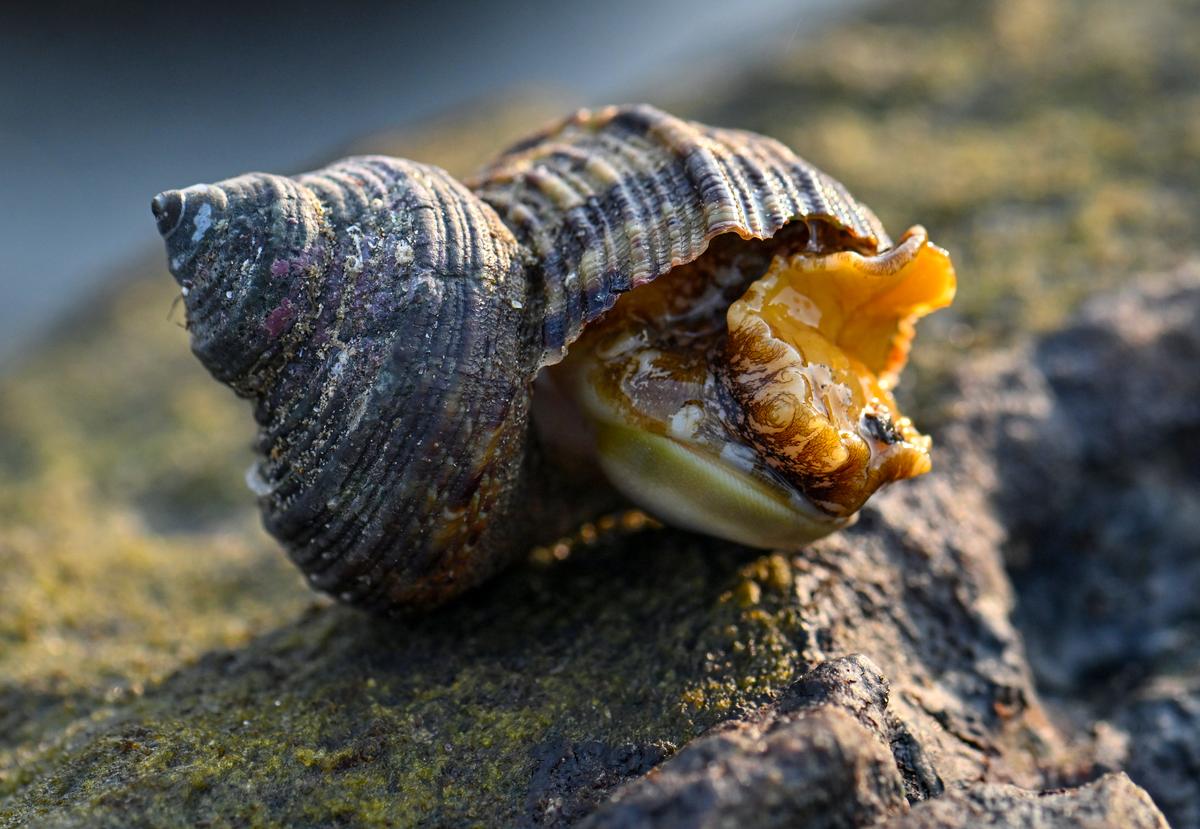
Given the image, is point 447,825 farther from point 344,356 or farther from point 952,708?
point 952,708

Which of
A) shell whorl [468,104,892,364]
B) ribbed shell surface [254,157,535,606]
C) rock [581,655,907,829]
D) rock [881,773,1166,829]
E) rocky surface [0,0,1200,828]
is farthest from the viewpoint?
shell whorl [468,104,892,364]

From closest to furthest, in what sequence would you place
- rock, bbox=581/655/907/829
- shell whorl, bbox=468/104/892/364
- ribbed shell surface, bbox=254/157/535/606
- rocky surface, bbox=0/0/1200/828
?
1. rock, bbox=581/655/907/829
2. rocky surface, bbox=0/0/1200/828
3. ribbed shell surface, bbox=254/157/535/606
4. shell whorl, bbox=468/104/892/364

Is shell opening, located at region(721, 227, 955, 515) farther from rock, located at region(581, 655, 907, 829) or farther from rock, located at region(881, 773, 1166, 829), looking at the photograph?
rock, located at region(881, 773, 1166, 829)

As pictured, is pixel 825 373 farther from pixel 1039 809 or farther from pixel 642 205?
pixel 1039 809

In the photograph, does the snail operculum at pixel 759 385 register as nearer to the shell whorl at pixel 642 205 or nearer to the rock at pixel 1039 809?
the shell whorl at pixel 642 205

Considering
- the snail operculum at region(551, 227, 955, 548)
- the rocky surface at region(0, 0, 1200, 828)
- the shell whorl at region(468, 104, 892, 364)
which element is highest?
the shell whorl at region(468, 104, 892, 364)

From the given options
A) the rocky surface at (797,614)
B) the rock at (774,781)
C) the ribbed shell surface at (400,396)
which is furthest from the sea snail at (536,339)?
the rock at (774,781)

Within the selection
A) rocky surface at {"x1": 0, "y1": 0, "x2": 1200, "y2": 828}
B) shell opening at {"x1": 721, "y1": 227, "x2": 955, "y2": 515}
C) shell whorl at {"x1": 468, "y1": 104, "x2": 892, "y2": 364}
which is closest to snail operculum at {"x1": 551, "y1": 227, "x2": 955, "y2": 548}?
shell opening at {"x1": 721, "y1": 227, "x2": 955, "y2": 515}
